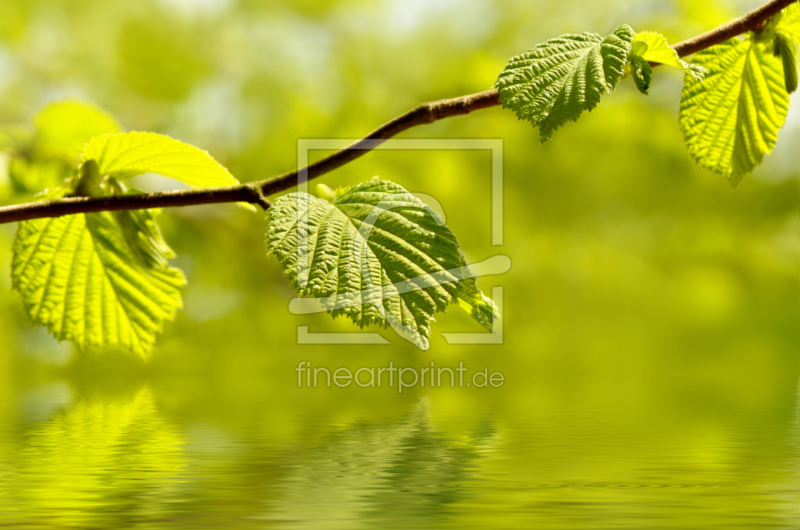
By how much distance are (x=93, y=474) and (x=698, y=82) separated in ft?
2.27

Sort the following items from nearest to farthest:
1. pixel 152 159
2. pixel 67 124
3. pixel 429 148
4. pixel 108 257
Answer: pixel 152 159 < pixel 108 257 < pixel 67 124 < pixel 429 148

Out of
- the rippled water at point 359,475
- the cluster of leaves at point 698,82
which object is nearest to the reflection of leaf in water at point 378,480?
the rippled water at point 359,475

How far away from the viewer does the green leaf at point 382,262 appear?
1.00 feet

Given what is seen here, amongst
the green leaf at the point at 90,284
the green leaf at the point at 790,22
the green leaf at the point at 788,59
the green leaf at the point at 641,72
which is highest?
the green leaf at the point at 790,22

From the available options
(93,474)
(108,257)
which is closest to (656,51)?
(108,257)

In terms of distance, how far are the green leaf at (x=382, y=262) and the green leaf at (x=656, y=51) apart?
0.12 m

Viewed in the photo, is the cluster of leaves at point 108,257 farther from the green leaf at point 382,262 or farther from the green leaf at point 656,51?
the green leaf at point 656,51

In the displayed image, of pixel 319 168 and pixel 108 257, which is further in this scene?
pixel 108 257

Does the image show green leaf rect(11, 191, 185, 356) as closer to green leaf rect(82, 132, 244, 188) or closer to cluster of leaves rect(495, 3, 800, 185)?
green leaf rect(82, 132, 244, 188)

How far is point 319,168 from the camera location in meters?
0.32

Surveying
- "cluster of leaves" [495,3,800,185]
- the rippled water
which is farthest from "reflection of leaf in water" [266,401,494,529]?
"cluster of leaves" [495,3,800,185]

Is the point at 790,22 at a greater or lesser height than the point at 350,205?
greater

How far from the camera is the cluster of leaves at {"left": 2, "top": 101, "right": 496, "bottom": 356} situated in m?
0.31

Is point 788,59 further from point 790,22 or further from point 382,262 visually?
point 382,262
